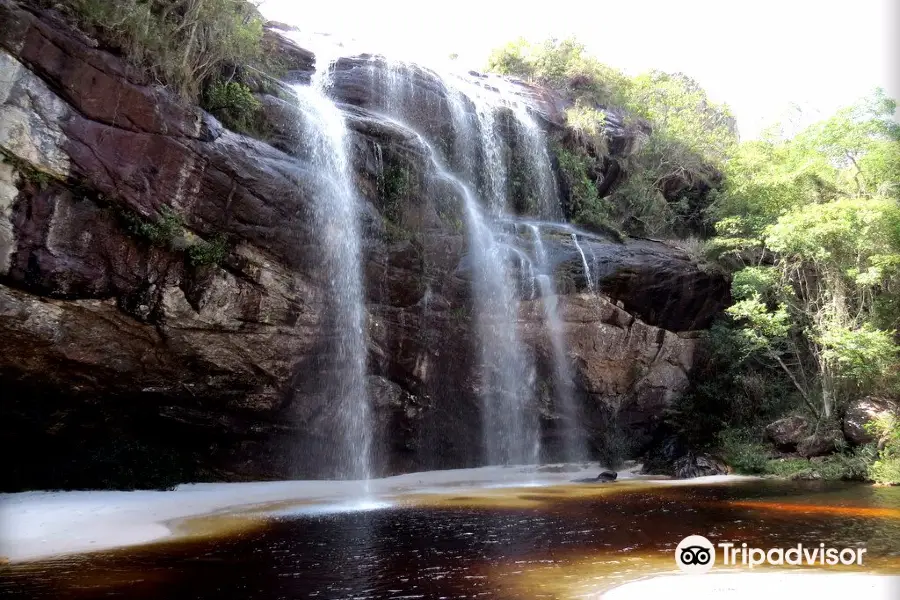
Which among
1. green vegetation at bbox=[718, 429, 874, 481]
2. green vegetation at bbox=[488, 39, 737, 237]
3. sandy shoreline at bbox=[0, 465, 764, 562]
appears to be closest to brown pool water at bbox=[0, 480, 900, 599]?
sandy shoreline at bbox=[0, 465, 764, 562]

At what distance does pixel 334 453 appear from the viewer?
1473cm

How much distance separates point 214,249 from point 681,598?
419 inches

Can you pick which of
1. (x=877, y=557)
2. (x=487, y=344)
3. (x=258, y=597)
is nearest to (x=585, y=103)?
(x=487, y=344)

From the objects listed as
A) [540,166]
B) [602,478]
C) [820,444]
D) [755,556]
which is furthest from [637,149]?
[755,556]

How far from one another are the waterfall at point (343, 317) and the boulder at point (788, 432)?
12084mm

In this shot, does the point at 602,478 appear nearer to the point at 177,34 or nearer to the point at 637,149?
the point at 177,34

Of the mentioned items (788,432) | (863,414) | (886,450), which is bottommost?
(886,450)

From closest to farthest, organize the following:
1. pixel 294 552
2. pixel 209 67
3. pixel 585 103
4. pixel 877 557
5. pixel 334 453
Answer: pixel 877 557 → pixel 294 552 → pixel 209 67 → pixel 334 453 → pixel 585 103

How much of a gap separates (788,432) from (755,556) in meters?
12.7

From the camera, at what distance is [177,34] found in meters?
12.8

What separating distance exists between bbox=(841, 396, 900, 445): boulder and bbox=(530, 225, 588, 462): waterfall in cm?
729

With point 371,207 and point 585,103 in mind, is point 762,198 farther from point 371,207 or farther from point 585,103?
point 371,207

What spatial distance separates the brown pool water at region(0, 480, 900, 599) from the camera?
19.3 feet

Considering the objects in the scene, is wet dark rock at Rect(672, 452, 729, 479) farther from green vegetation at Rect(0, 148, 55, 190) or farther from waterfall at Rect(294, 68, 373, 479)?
green vegetation at Rect(0, 148, 55, 190)
